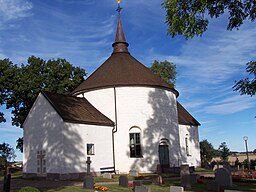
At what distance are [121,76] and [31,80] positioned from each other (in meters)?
13.2

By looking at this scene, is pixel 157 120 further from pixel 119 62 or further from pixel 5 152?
pixel 5 152

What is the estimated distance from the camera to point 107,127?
25.0 meters

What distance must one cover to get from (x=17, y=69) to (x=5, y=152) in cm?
1782

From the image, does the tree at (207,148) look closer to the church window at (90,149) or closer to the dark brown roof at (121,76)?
the dark brown roof at (121,76)

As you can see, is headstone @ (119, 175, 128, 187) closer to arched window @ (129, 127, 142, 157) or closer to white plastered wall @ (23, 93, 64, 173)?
white plastered wall @ (23, 93, 64, 173)

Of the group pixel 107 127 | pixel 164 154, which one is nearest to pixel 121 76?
pixel 107 127

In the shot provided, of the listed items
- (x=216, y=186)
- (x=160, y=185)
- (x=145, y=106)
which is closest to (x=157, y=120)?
(x=145, y=106)

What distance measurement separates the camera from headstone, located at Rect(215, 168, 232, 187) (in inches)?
639

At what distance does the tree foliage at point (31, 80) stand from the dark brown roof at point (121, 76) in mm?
8123

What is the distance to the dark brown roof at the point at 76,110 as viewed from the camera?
2195 cm

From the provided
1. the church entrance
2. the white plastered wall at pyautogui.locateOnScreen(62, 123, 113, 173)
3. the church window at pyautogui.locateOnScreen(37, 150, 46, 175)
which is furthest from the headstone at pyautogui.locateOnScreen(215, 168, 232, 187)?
the church window at pyautogui.locateOnScreen(37, 150, 46, 175)

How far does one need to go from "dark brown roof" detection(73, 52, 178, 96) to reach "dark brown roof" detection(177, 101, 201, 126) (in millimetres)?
5959

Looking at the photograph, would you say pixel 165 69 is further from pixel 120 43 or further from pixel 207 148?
pixel 207 148

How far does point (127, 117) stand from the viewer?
25703 millimetres
